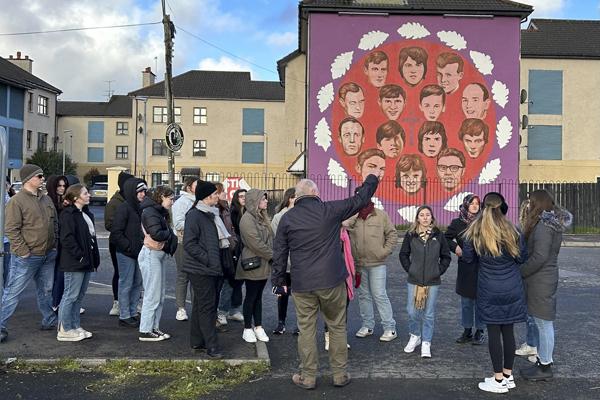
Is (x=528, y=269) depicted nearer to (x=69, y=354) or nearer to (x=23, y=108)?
(x=69, y=354)

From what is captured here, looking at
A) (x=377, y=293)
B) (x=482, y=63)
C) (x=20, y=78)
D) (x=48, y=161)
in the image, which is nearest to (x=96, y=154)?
(x=48, y=161)

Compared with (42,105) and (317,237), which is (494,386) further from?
(42,105)

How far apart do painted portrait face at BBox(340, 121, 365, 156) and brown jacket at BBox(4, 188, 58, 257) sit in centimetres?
1958

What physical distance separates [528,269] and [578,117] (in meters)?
37.0

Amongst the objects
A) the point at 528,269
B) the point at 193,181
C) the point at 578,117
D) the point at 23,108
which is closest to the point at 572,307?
the point at 528,269

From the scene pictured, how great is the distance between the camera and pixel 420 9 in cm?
2603

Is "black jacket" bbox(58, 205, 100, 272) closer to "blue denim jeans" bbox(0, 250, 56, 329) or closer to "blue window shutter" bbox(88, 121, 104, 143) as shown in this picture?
"blue denim jeans" bbox(0, 250, 56, 329)

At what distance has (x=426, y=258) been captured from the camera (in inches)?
269

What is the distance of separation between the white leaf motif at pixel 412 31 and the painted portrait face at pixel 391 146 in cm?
438

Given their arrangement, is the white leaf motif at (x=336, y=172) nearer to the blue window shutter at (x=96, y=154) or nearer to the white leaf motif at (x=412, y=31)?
the white leaf motif at (x=412, y=31)

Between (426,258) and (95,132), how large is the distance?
64083 mm

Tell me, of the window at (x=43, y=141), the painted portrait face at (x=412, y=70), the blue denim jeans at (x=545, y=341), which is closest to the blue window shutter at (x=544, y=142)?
the painted portrait face at (x=412, y=70)

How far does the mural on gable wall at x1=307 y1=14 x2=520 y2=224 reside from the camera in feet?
85.0

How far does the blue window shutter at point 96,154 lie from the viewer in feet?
214
